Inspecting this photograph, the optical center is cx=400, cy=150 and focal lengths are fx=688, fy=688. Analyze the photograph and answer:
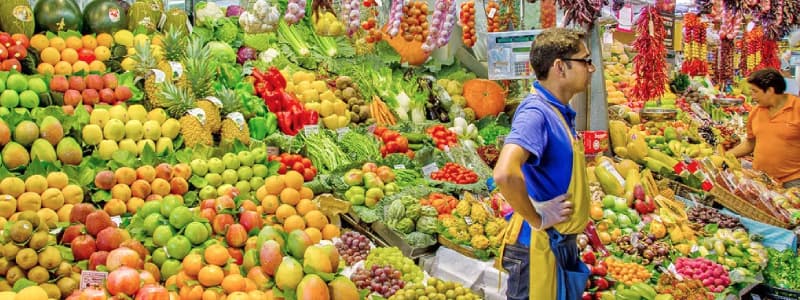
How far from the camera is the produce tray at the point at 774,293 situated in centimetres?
417

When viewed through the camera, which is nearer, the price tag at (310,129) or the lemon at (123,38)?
the lemon at (123,38)

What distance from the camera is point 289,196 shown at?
4.10 meters

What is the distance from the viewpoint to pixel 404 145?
5.50 m

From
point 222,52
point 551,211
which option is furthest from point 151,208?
point 222,52

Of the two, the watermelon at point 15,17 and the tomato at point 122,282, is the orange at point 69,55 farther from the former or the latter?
the tomato at point 122,282

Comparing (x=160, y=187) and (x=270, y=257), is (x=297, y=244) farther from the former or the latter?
(x=160, y=187)

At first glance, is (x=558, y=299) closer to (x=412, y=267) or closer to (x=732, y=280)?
(x=412, y=267)

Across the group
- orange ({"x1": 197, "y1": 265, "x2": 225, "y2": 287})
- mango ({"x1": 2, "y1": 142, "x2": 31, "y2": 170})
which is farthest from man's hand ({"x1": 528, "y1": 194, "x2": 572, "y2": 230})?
A: mango ({"x1": 2, "y1": 142, "x2": 31, "y2": 170})

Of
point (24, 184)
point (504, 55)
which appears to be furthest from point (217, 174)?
point (504, 55)

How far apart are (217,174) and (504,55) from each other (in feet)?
9.43

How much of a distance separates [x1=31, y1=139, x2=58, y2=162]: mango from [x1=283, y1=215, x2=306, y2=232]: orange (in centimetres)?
136

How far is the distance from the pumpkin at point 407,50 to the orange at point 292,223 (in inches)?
143

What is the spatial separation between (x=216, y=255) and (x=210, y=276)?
0.39ft

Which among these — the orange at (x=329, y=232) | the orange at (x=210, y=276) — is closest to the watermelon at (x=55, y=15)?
the orange at (x=329, y=232)
